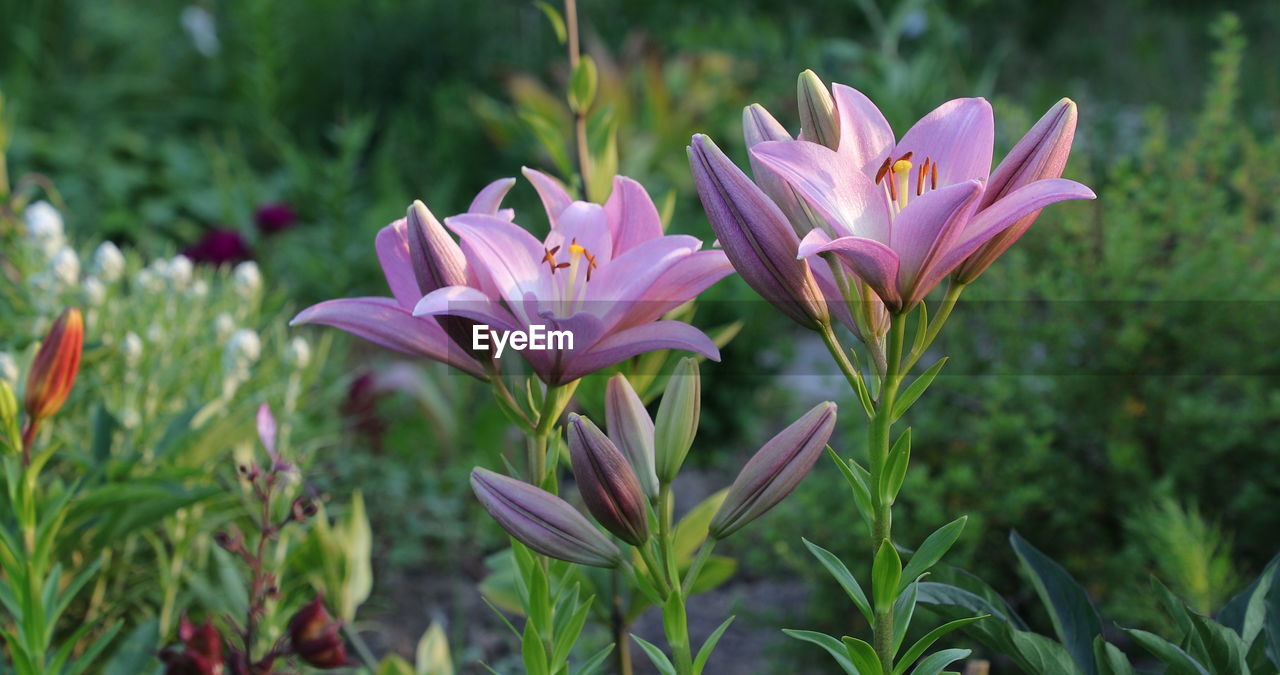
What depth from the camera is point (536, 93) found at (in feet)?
14.1

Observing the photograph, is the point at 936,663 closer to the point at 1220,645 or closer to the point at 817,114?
the point at 1220,645

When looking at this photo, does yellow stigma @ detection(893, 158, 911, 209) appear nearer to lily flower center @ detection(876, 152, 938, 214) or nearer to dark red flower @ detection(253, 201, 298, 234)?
lily flower center @ detection(876, 152, 938, 214)

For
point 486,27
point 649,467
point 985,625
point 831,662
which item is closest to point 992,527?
point 831,662

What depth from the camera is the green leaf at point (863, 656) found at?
689mm

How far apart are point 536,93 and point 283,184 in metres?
1.28

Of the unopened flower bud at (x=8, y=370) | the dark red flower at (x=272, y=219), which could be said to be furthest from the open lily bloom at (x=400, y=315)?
the dark red flower at (x=272, y=219)

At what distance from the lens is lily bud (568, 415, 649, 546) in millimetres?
713

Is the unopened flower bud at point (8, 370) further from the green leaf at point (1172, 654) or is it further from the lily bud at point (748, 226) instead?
the green leaf at point (1172, 654)

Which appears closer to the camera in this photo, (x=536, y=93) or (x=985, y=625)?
(x=985, y=625)

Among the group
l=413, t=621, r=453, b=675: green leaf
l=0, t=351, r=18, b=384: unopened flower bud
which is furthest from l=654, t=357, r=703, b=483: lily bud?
l=0, t=351, r=18, b=384: unopened flower bud

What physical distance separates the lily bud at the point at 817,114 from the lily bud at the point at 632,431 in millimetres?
222

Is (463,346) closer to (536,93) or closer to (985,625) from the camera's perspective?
(985,625)

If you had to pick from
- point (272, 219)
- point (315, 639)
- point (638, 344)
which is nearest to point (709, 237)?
point (272, 219)

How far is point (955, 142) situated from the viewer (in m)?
0.75
